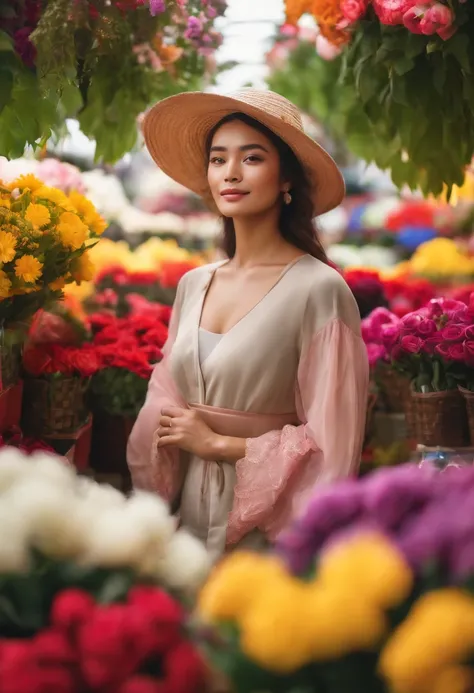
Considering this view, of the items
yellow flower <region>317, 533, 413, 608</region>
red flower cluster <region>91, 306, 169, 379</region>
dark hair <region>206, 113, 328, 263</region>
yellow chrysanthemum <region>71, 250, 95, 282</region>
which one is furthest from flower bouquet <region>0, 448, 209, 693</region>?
red flower cluster <region>91, 306, 169, 379</region>

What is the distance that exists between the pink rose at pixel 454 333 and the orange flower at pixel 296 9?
89cm

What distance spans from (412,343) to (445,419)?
0.19 m

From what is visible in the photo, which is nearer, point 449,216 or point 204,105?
point 204,105

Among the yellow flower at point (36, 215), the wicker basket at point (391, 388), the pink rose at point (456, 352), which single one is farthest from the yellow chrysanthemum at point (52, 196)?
the wicker basket at point (391, 388)

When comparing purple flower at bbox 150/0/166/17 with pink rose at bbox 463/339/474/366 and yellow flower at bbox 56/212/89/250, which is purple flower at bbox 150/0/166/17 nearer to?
yellow flower at bbox 56/212/89/250

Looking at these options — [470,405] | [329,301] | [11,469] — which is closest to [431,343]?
[470,405]

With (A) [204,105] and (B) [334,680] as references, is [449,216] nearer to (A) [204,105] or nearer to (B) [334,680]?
(A) [204,105]

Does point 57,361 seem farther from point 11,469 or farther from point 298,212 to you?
point 11,469

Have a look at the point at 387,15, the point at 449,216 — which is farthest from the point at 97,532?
the point at 449,216

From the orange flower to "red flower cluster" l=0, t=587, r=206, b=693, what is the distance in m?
1.94

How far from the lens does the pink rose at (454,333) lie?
2148 millimetres

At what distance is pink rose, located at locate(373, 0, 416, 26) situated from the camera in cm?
205

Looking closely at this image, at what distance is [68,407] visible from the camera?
242 centimetres

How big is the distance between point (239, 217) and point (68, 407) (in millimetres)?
685
